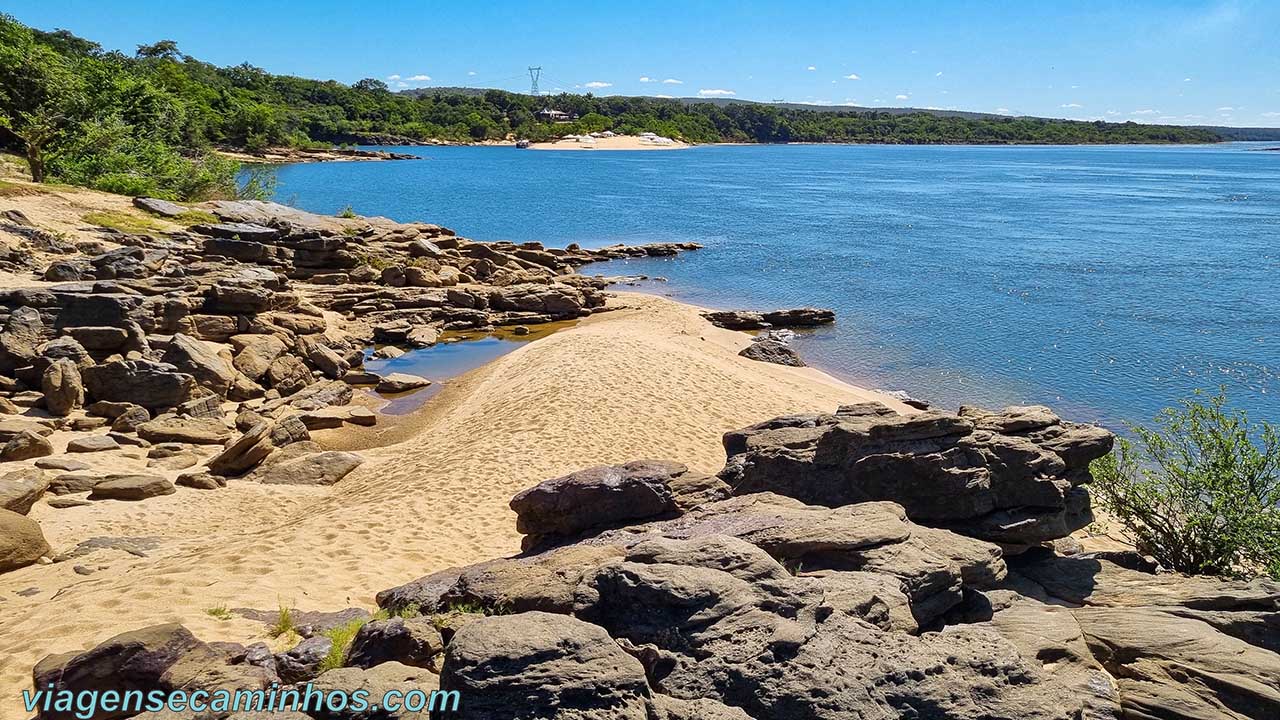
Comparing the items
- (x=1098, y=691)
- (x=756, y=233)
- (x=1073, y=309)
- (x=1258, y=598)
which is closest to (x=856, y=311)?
(x=1073, y=309)

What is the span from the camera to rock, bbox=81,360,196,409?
2047 cm

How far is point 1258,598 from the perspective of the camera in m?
10.5

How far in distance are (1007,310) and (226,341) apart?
115 feet

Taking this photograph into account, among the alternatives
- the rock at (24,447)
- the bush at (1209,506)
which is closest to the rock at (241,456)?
the rock at (24,447)

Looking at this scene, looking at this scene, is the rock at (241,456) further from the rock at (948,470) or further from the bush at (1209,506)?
the bush at (1209,506)

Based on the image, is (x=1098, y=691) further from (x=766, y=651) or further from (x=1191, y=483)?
(x=1191, y=483)

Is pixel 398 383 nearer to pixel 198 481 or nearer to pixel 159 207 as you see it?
pixel 198 481

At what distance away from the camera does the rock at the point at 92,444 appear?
17.9 meters

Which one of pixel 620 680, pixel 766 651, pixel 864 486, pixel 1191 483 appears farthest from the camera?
pixel 1191 483

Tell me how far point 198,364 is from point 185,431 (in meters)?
3.44

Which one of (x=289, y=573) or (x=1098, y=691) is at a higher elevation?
(x=1098, y=691)

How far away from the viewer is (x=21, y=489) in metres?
14.5

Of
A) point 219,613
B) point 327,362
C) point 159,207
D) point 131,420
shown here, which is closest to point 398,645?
point 219,613

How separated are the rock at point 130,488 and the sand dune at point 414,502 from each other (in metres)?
0.39
